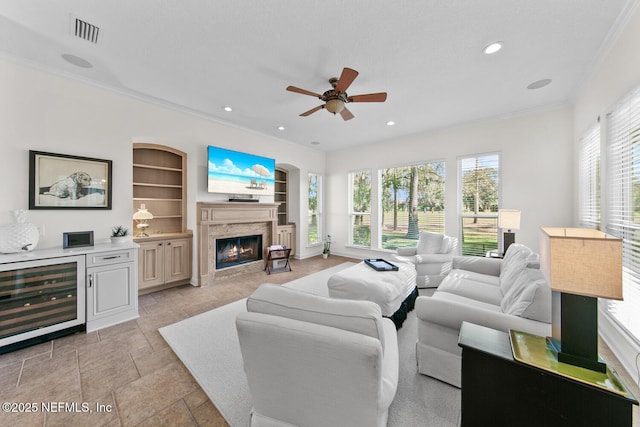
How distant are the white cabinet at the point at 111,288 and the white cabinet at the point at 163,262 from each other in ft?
2.62

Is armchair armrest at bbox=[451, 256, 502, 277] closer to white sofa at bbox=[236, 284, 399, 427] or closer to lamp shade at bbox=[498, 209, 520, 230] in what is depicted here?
lamp shade at bbox=[498, 209, 520, 230]

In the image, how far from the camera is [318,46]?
7.43 feet

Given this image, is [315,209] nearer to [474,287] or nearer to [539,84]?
[474,287]

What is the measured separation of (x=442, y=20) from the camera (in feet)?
6.41

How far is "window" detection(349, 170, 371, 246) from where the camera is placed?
6000 millimetres

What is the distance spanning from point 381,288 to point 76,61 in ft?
13.7

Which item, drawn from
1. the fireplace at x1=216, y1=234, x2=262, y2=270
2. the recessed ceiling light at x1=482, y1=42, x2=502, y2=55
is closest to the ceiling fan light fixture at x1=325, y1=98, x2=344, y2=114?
the recessed ceiling light at x1=482, y1=42, x2=502, y2=55

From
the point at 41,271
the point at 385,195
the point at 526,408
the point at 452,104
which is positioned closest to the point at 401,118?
the point at 452,104

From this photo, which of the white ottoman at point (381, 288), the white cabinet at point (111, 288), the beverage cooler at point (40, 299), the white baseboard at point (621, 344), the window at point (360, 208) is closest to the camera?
the white baseboard at point (621, 344)

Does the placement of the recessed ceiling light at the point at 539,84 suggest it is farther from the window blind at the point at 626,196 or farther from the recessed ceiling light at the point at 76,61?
the recessed ceiling light at the point at 76,61

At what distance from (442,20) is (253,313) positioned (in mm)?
2669

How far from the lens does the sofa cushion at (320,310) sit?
42.4 inches

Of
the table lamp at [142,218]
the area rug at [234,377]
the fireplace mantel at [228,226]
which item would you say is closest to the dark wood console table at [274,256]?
the fireplace mantel at [228,226]

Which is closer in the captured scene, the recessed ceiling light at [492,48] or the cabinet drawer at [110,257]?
the recessed ceiling light at [492,48]
